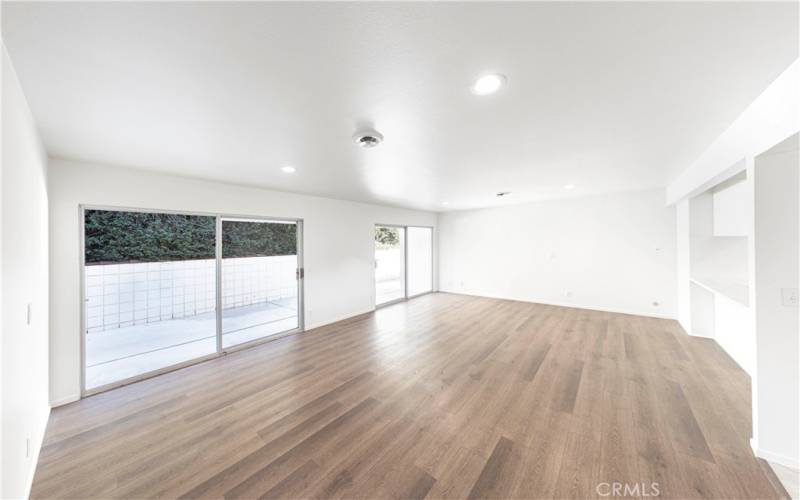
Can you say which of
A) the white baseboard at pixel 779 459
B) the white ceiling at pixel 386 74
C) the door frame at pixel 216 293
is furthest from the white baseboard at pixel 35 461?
the white baseboard at pixel 779 459

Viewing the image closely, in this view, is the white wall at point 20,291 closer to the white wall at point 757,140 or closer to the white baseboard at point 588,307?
the white wall at point 757,140

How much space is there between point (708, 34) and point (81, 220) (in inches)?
190

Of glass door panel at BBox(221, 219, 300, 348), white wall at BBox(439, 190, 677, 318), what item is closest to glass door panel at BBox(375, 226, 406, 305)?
white wall at BBox(439, 190, 677, 318)

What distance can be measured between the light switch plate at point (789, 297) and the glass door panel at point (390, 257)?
543 centimetres

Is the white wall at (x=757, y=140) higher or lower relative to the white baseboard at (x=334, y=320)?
higher

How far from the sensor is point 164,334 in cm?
405

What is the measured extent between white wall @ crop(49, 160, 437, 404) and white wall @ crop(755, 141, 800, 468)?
492cm

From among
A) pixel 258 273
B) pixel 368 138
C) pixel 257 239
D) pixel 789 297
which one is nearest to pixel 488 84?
pixel 368 138

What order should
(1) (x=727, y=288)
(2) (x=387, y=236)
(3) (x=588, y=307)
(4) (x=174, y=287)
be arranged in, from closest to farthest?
(1) (x=727, y=288) < (4) (x=174, y=287) < (3) (x=588, y=307) < (2) (x=387, y=236)

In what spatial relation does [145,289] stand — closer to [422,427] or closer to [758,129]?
[422,427]

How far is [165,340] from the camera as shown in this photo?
3.87 meters

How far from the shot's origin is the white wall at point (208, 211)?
251 centimetres

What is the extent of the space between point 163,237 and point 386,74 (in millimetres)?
4115

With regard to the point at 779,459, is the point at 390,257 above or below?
above
